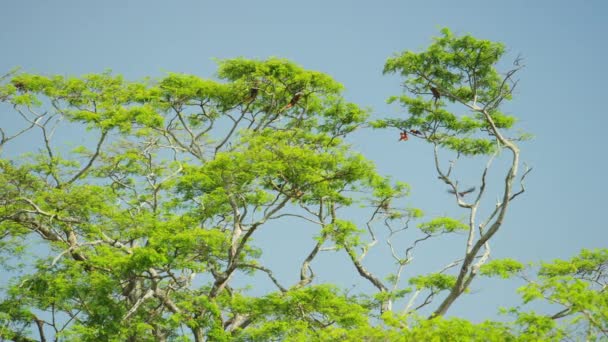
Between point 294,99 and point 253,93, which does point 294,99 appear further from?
point 253,93

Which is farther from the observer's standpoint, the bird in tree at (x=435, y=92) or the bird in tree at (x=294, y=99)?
the bird in tree at (x=294, y=99)

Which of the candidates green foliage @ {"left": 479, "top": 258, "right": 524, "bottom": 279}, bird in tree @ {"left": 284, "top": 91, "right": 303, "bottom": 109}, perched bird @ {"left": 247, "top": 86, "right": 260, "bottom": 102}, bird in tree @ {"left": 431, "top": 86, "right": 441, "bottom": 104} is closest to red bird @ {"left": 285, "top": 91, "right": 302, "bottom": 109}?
bird in tree @ {"left": 284, "top": 91, "right": 303, "bottom": 109}

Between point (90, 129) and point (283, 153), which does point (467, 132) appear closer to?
point (283, 153)

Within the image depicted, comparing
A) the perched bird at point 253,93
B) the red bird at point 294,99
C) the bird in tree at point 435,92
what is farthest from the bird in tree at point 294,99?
the bird in tree at point 435,92

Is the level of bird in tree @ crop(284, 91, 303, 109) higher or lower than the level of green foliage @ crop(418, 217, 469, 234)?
higher

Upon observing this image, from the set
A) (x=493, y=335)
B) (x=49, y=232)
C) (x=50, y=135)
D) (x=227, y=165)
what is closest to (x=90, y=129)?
(x=50, y=135)

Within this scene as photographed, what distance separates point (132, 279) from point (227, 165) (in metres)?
2.54

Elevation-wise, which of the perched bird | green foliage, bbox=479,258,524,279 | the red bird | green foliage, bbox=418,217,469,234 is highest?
the perched bird

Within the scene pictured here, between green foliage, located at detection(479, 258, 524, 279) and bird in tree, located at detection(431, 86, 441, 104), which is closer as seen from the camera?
green foliage, located at detection(479, 258, 524, 279)

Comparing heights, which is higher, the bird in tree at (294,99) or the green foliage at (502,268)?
the bird in tree at (294,99)

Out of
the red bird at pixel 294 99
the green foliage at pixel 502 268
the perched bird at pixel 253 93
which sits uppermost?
the perched bird at pixel 253 93

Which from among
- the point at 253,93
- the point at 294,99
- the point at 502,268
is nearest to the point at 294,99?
the point at 294,99

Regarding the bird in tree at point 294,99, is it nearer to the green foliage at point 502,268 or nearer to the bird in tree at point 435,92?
the bird in tree at point 435,92

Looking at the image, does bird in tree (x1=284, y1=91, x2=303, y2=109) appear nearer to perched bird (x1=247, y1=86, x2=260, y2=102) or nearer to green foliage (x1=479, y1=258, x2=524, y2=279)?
perched bird (x1=247, y1=86, x2=260, y2=102)
